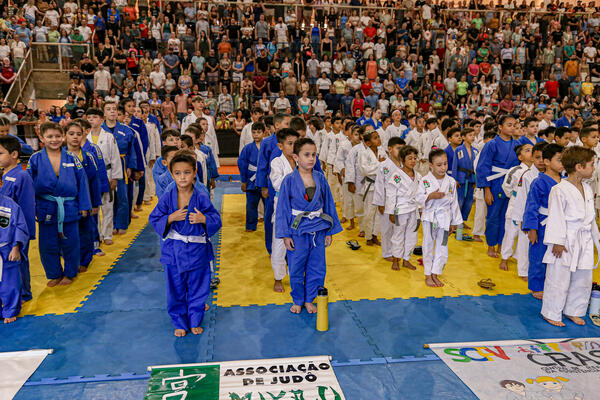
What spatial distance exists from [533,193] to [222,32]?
14.2 meters

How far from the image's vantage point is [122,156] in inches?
262

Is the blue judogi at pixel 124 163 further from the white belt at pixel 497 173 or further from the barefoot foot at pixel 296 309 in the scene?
the white belt at pixel 497 173

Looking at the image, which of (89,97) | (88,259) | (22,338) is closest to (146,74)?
(89,97)

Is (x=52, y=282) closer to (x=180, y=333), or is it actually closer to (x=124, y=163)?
(x=180, y=333)

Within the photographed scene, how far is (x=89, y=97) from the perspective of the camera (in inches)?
505

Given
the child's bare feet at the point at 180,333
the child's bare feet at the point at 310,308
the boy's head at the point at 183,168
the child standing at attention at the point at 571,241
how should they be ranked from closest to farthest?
the boy's head at the point at 183,168
the child's bare feet at the point at 180,333
the child standing at attention at the point at 571,241
the child's bare feet at the point at 310,308

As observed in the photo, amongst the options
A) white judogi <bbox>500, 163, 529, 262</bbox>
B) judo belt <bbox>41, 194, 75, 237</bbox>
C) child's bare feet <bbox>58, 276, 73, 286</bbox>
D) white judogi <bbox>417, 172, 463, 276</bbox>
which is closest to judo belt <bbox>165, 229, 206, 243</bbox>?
judo belt <bbox>41, 194, 75, 237</bbox>

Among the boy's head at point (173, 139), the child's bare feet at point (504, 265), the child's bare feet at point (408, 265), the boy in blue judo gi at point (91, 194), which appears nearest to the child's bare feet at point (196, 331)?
the boy's head at point (173, 139)

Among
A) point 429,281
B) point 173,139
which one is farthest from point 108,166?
point 429,281

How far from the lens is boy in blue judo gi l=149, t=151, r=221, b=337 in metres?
3.62

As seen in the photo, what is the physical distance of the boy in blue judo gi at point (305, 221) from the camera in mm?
4031

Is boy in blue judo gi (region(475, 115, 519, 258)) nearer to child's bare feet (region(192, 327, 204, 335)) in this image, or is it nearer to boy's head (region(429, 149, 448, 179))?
boy's head (region(429, 149, 448, 179))

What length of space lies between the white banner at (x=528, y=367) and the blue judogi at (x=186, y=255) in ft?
6.39

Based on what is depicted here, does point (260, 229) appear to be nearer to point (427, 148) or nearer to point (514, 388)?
point (427, 148)
